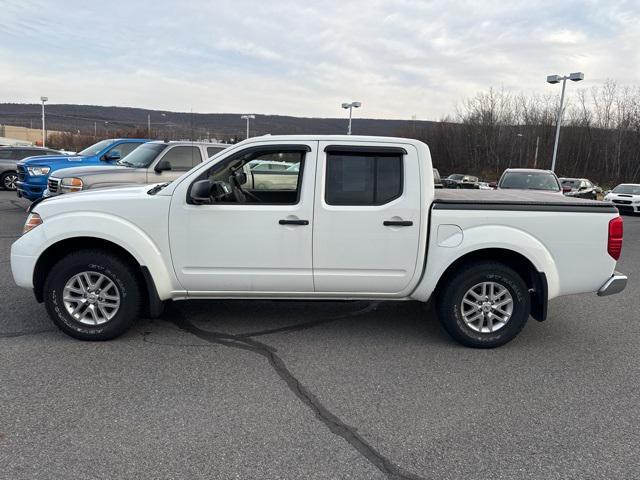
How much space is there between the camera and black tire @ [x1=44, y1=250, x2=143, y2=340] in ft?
15.4

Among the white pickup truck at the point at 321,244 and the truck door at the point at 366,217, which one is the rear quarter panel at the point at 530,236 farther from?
the truck door at the point at 366,217

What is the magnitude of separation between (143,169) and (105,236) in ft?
20.4

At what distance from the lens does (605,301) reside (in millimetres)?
6910

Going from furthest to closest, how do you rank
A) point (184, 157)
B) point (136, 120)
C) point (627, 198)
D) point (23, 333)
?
point (136, 120)
point (627, 198)
point (184, 157)
point (23, 333)

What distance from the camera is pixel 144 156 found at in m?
10.9

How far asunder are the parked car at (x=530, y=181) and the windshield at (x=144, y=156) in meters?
8.93

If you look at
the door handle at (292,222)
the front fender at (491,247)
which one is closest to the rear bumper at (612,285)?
the front fender at (491,247)

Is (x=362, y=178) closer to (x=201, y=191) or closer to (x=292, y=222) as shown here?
(x=292, y=222)

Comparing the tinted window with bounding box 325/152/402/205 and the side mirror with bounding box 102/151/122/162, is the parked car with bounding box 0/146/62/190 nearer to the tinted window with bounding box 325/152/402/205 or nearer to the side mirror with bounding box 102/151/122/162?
the side mirror with bounding box 102/151/122/162

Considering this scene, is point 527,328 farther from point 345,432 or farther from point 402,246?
point 345,432

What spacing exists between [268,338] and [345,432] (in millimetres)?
1800

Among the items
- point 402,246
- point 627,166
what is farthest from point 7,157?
point 627,166

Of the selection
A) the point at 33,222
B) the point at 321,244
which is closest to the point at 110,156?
the point at 33,222

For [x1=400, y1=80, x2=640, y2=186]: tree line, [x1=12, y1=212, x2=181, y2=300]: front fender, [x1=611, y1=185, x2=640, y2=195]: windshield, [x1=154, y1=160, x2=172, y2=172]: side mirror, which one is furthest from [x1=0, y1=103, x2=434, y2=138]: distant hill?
[x1=12, y1=212, x2=181, y2=300]: front fender
